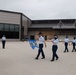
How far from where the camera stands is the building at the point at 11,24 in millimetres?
58906

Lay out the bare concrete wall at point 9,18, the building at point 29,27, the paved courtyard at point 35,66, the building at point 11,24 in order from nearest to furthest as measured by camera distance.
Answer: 1. the paved courtyard at point 35,66
2. the bare concrete wall at point 9,18
3. the building at point 11,24
4. the building at point 29,27

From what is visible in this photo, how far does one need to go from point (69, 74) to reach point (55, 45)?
175 inches

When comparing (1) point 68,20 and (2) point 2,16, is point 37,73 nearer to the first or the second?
(2) point 2,16

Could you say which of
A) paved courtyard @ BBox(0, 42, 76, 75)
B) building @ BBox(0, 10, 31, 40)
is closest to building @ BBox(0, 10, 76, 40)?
building @ BBox(0, 10, 31, 40)

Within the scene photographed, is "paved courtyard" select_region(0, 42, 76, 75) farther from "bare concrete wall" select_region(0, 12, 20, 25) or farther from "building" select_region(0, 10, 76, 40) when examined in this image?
"building" select_region(0, 10, 76, 40)

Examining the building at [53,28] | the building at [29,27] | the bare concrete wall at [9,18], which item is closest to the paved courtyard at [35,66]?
the bare concrete wall at [9,18]

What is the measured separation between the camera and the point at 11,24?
6094cm

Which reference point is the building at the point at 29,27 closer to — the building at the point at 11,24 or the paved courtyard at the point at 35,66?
the building at the point at 11,24

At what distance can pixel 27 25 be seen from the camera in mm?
74188

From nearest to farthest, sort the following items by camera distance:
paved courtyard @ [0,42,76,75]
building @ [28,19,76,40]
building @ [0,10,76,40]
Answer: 1. paved courtyard @ [0,42,76,75]
2. building @ [0,10,76,40]
3. building @ [28,19,76,40]

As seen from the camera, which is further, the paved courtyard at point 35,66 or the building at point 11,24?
the building at point 11,24

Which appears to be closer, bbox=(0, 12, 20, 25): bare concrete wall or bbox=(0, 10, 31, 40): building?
bbox=(0, 12, 20, 25): bare concrete wall

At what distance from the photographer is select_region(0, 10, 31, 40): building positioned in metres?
58.9

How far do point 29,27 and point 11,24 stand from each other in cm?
1602
